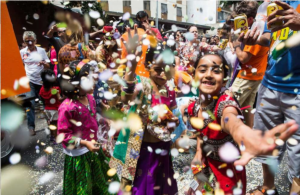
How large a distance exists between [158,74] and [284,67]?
1.08 metres

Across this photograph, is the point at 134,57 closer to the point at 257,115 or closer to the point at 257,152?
the point at 257,152

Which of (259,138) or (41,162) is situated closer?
(259,138)

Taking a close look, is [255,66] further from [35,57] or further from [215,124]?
[35,57]

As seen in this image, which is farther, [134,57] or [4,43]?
[4,43]

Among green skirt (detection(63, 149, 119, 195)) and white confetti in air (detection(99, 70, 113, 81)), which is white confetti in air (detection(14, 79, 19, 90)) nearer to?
white confetti in air (detection(99, 70, 113, 81))

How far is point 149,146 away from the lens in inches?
77.8

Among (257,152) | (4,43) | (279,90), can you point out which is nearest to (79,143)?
(257,152)

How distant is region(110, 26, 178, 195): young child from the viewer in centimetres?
190

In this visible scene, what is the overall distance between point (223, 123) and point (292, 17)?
3.15 feet

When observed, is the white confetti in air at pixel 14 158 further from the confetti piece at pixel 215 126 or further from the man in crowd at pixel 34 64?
the confetti piece at pixel 215 126

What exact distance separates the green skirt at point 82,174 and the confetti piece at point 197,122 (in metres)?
0.93

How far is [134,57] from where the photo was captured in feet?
5.39

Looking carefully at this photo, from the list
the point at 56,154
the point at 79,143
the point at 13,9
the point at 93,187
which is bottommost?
the point at 56,154

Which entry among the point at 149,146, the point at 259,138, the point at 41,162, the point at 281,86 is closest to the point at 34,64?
the point at 41,162
